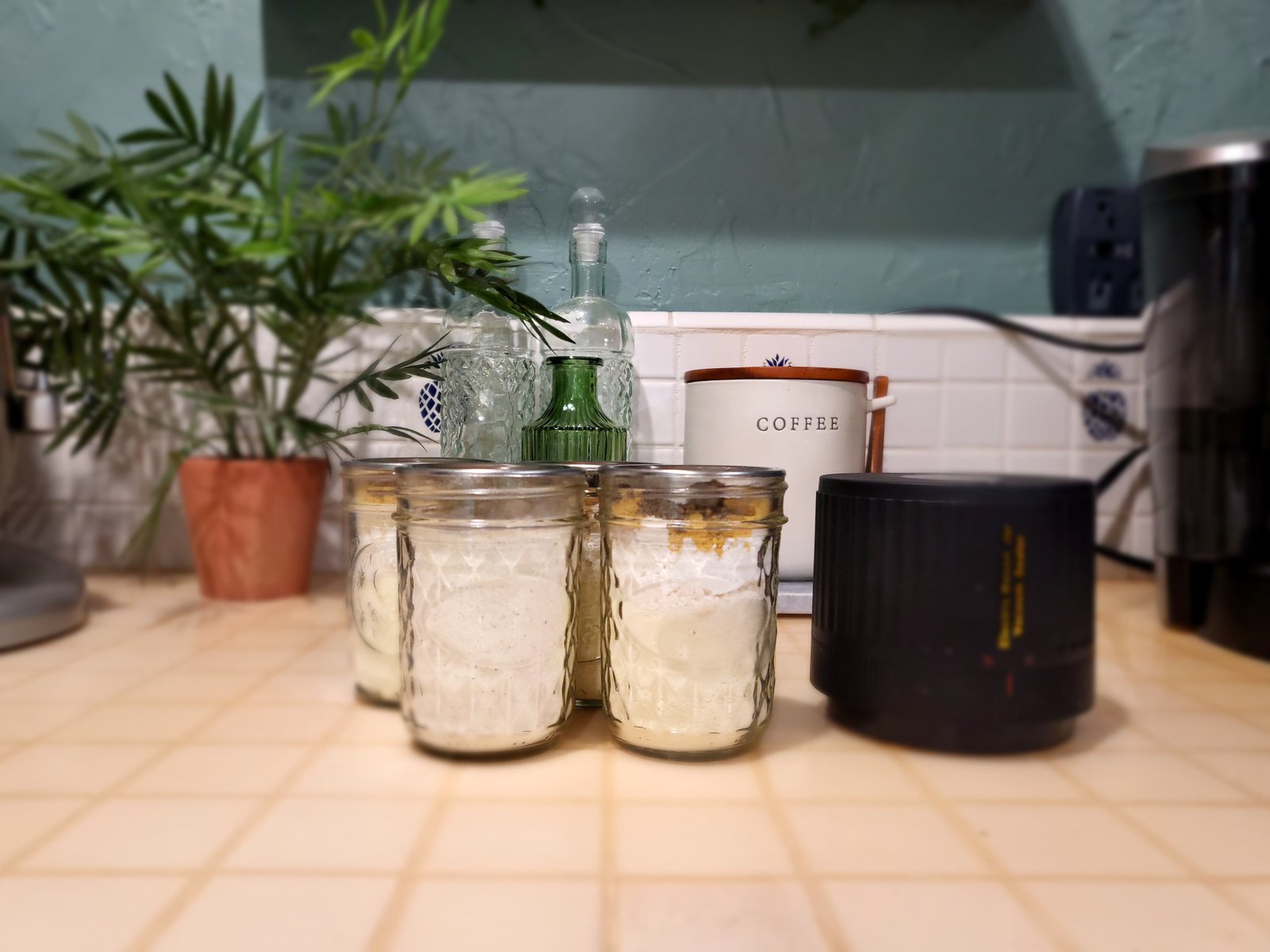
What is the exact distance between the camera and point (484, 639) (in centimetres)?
34

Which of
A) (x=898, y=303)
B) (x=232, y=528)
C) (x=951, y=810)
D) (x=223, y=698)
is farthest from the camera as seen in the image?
(x=232, y=528)

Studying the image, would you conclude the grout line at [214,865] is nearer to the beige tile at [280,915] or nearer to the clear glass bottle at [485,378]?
the beige tile at [280,915]

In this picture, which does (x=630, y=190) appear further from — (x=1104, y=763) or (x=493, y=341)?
(x=1104, y=763)

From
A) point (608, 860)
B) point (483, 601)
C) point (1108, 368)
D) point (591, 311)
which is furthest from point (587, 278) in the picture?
point (1108, 368)

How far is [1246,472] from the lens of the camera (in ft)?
1.88

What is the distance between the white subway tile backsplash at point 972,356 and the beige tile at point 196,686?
1.75 ft

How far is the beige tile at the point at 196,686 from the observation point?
45 centimetres

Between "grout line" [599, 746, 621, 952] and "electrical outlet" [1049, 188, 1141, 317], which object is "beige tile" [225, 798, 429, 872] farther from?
"electrical outlet" [1049, 188, 1141, 317]

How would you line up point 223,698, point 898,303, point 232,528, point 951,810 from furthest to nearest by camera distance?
point 232,528 < point 898,303 < point 223,698 < point 951,810

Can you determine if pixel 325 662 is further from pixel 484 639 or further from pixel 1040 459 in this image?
pixel 1040 459

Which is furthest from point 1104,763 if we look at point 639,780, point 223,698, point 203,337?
point 203,337

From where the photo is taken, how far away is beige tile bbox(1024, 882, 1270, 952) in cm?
23

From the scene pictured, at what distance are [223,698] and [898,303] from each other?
20.0 inches

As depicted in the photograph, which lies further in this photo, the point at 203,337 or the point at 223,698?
the point at 203,337
